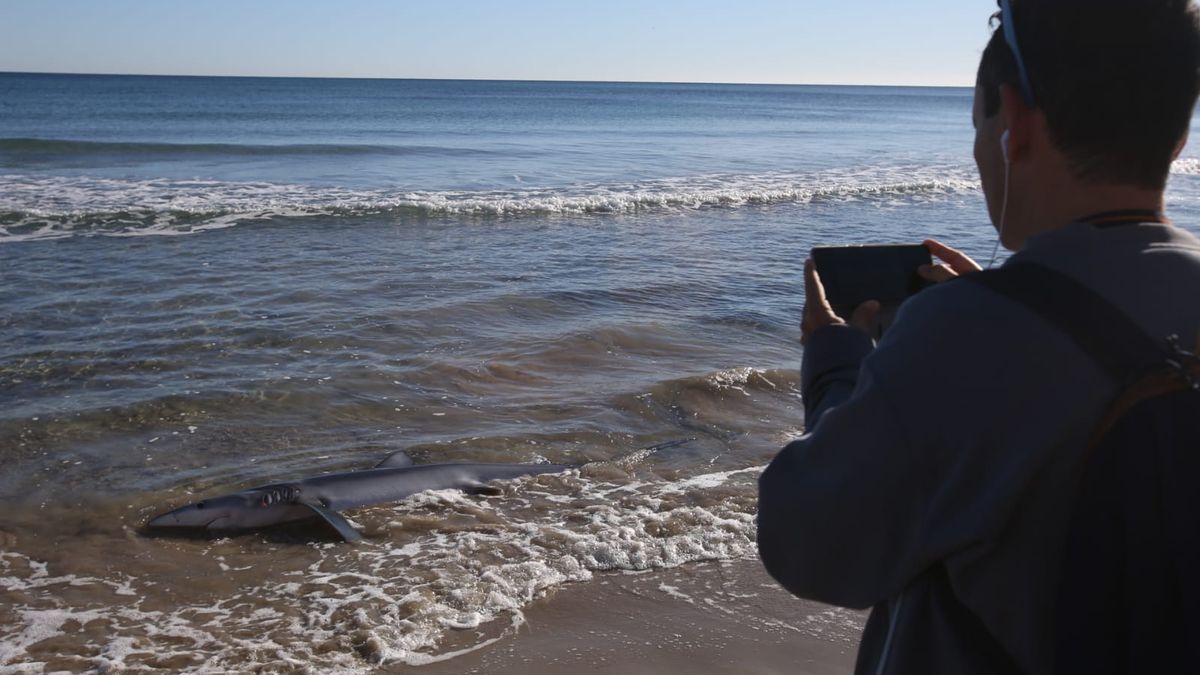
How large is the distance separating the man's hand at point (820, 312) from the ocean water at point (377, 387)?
315 centimetres

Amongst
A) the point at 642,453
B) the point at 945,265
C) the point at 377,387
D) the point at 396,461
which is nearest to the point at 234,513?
the point at 396,461

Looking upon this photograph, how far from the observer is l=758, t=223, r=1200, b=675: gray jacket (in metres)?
1.29

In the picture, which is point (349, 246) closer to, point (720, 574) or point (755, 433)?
point (755, 433)

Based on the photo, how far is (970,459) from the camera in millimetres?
1318

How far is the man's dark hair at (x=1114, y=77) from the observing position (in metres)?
1.37

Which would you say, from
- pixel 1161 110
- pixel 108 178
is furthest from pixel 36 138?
pixel 1161 110

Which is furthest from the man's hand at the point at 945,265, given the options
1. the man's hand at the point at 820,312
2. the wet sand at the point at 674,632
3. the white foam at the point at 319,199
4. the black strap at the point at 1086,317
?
the white foam at the point at 319,199

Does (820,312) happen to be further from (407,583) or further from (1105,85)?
(407,583)

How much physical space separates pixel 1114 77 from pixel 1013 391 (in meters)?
0.45

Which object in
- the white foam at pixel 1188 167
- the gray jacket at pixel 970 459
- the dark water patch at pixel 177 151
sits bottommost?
the dark water patch at pixel 177 151

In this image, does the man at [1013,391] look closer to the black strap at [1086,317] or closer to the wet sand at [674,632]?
the black strap at [1086,317]

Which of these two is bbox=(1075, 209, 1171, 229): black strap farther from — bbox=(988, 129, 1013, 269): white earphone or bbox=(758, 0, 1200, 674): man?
bbox=(988, 129, 1013, 269): white earphone

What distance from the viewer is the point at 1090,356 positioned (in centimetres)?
127

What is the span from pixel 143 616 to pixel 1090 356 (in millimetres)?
4764
